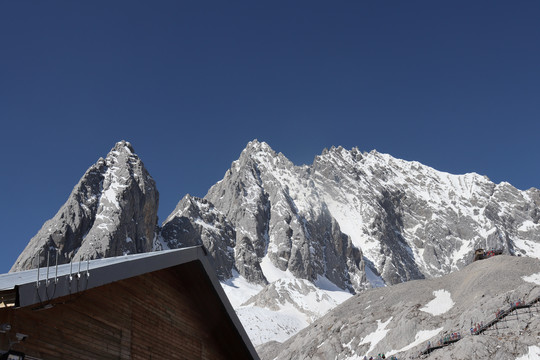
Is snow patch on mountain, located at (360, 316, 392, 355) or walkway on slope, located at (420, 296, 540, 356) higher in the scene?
snow patch on mountain, located at (360, 316, 392, 355)

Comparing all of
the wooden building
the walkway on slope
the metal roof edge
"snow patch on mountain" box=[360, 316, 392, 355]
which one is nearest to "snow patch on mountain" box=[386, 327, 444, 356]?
"snow patch on mountain" box=[360, 316, 392, 355]

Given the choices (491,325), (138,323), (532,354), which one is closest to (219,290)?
(138,323)

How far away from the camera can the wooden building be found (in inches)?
272

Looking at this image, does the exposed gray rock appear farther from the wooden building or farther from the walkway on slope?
the wooden building

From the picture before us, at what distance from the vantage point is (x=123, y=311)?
918 cm

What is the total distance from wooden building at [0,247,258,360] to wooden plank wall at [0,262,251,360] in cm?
1

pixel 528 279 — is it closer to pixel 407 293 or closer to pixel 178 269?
pixel 407 293

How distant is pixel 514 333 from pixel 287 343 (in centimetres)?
6143

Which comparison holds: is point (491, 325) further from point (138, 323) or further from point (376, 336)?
point (138, 323)

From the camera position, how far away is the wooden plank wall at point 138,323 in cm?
737

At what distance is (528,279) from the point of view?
81375 mm

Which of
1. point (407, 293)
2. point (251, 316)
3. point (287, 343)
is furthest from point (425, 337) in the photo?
point (251, 316)

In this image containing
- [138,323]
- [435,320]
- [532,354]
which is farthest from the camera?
[435,320]

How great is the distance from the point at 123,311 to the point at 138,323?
0.52 meters
